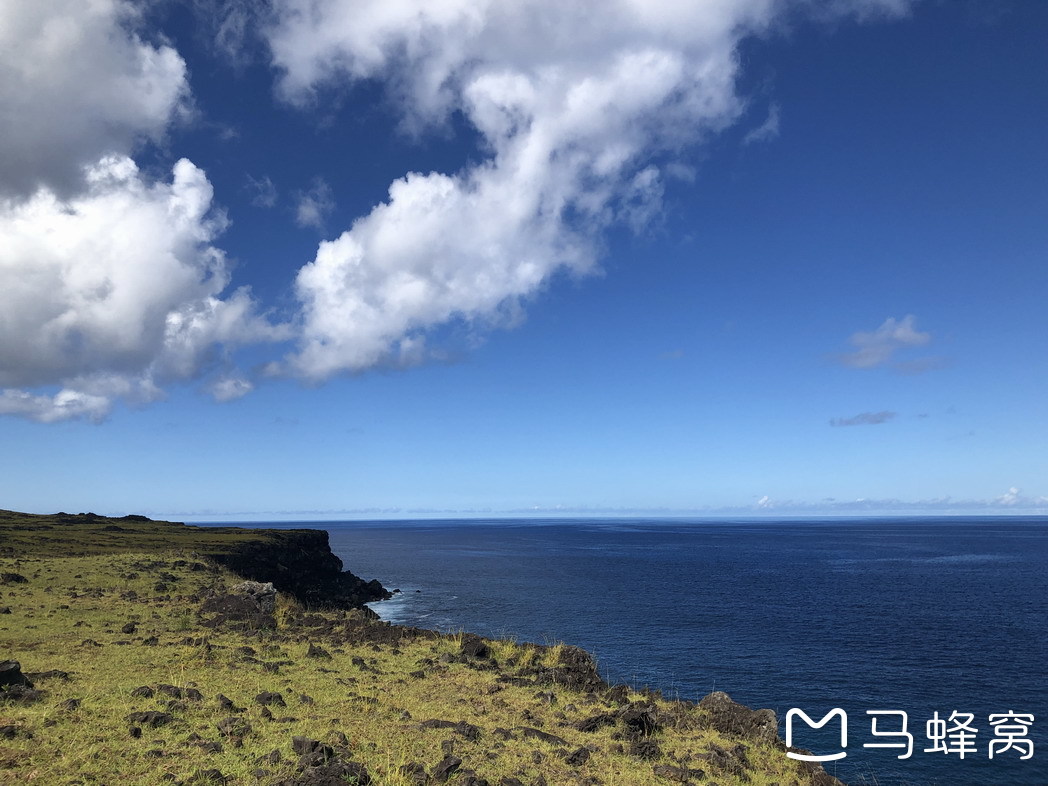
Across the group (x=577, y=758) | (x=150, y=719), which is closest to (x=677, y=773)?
(x=577, y=758)

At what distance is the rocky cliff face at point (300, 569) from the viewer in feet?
289

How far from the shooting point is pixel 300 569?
331ft

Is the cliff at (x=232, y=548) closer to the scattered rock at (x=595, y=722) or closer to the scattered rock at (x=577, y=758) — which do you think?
the scattered rock at (x=595, y=722)

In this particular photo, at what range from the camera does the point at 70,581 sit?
48.7 metres

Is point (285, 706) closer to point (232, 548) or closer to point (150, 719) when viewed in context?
point (150, 719)

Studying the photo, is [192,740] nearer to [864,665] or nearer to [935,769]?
[935,769]

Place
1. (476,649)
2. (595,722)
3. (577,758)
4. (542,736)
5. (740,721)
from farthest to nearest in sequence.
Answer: (476,649) → (740,721) → (595,722) → (542,736) → (577,758)

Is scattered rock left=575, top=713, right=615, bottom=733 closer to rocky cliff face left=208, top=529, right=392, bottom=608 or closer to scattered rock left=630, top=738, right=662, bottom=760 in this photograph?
scattered rock left=630, top=738, right=662, bottom=760

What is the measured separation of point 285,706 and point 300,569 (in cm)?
8727

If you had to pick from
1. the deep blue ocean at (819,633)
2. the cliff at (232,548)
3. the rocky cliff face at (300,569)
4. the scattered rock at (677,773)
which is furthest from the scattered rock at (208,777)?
the rocky cliff face at (300,569)

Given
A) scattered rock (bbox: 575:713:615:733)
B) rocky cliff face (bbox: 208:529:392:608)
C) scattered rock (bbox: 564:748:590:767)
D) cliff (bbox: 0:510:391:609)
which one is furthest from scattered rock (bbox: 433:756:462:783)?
rocky cliff face (bbox: 208:529:392:608)

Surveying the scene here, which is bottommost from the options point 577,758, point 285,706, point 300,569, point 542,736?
point 300,569

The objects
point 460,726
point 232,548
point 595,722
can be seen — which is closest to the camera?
point 460,726

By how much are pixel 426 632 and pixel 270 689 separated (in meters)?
16.2
